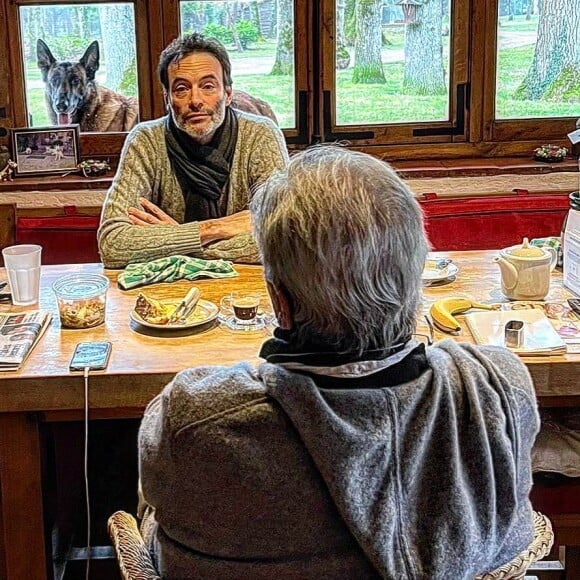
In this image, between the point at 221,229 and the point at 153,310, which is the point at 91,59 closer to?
the point at 221,229

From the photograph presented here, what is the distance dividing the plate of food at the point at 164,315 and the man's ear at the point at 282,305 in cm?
81

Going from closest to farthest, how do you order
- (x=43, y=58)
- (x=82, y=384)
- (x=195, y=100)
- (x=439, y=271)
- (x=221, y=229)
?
(x=82, y=384), (x=439, y=271), (x=221, y=229), (x=195, y=100), (x=43, y=58)

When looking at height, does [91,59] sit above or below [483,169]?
above

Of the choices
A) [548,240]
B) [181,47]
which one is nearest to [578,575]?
[548,240]

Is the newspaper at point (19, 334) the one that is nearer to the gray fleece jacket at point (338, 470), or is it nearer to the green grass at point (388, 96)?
the gray fleece jacket at point (338, 470)

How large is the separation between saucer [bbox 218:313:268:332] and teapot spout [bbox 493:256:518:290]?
1.83ft

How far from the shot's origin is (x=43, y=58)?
383 centimetres

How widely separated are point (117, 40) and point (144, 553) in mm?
2907

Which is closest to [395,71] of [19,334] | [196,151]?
Answer: [196,151]

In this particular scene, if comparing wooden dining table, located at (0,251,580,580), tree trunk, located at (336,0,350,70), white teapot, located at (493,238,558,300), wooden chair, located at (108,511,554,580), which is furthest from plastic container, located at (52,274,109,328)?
tree trunk, located at (336,0,350,70)

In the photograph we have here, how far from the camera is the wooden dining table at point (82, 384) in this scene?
181cm

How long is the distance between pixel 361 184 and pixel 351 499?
1.25 feet

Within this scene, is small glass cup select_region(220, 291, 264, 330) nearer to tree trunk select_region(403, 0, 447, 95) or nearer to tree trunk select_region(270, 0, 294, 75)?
tree trunk select_region(270, 0, 294, 75)

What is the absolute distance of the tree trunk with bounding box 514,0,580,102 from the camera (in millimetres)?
3902
